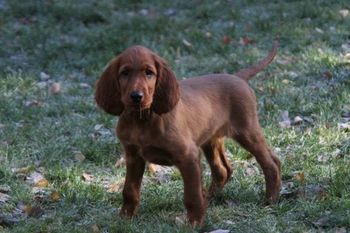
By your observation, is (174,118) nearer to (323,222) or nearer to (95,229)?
(95,229)

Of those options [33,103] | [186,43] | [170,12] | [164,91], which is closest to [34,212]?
[164,91]

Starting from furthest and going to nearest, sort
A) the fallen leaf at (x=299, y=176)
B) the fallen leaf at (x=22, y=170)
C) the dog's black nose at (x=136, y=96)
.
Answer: the fallen leaf at (x=22, y=170)
the fallen leaf at (x=299, y=176)
the dog's black nose at (x=136, y=96)

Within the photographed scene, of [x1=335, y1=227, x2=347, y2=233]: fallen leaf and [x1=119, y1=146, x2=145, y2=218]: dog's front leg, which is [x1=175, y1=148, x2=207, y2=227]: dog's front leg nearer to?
[x1=119, y1=146, x2=145, y2=218]: dog's front leg

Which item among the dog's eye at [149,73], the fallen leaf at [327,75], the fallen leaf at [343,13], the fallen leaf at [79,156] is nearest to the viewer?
the dog's eye at [149,73]

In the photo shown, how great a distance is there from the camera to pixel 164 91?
4.13 meters

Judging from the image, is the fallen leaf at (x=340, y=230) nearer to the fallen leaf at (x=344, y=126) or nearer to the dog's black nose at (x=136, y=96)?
the dog's black nose at (x=136, y=96)

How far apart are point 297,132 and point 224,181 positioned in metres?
1.42

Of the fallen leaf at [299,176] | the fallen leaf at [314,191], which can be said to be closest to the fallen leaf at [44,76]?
the fallen leaf at [299,176]

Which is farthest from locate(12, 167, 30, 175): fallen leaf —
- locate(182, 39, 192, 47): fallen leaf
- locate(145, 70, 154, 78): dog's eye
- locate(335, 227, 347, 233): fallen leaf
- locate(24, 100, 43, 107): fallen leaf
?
locate(182, 39, 192, 47): fallen leaf

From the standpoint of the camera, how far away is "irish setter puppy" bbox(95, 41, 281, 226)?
4055 mm

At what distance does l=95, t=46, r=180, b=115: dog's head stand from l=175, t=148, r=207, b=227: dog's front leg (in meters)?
0.36

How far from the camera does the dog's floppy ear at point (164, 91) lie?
4.11 meters

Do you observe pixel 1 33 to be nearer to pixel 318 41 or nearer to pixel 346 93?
pixel 318 41

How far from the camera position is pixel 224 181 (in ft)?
16.7
